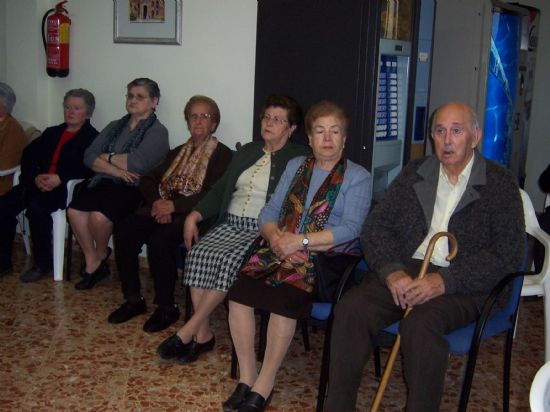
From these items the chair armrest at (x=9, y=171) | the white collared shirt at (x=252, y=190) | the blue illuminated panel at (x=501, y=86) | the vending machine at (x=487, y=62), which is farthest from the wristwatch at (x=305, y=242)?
the chair armrest at (x=9, y=171)

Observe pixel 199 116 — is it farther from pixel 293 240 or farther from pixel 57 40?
pixel 57 40

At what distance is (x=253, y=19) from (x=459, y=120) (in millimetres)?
1799

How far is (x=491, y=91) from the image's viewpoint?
416 cm

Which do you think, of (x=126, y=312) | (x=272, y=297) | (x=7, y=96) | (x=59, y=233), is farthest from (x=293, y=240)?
(x=7, y=96)

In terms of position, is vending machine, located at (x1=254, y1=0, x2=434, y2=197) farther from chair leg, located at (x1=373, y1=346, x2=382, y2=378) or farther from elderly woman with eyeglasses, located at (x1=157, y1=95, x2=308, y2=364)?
chair leg, located at (x1=373, y1=346, x2=382, y2=378)

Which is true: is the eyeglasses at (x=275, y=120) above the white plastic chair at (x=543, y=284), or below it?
above

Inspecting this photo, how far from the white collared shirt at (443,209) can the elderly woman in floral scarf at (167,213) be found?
1373 millimetres

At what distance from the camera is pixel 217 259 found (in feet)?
9.90

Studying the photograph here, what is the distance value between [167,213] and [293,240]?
3.64 feet

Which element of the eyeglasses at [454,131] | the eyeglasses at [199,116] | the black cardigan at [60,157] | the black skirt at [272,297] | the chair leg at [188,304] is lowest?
the chair leg at [188,304]

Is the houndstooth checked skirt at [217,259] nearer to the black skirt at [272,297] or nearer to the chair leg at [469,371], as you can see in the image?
the black skirt at [272,297]

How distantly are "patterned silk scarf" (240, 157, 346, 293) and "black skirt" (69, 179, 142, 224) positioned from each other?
55.5 inches

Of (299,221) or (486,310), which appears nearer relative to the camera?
(486,310)

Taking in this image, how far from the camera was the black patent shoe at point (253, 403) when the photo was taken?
2600 mm
